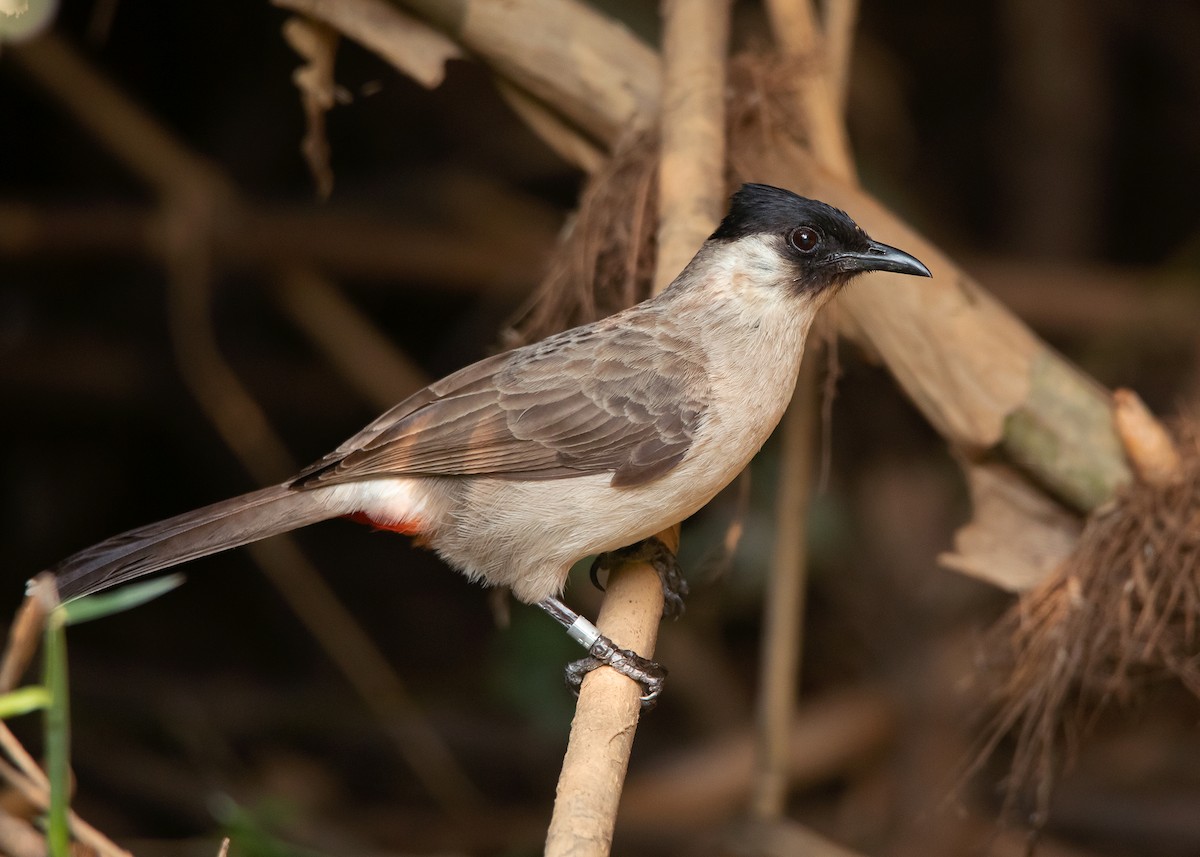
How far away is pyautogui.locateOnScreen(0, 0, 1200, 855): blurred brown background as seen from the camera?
179 inches

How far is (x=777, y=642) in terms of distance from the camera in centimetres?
317

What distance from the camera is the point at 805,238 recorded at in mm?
2648

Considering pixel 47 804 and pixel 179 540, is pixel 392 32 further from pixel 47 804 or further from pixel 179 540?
pixel 47 804

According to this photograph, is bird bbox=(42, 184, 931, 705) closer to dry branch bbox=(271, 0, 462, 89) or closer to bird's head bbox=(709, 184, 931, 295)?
bird's head bbox=(709, 184, 931, 295)

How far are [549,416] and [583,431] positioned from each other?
0.08 m

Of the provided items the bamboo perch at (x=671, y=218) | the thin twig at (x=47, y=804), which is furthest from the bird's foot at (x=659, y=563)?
the thin twig at (x=47, y=804)

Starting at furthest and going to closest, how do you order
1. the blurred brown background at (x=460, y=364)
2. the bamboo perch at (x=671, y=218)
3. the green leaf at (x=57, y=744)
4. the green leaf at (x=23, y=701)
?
the blurred brown background at (x=460, y=364) < the bamboo perch at (x=671, y=218) < the green leaf at (x=23, y=701) < the green leaf at (x=57, y=744)

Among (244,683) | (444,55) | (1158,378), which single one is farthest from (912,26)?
(244,683)

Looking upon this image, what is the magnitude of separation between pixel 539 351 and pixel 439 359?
273 cm

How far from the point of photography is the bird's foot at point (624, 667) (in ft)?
7.46

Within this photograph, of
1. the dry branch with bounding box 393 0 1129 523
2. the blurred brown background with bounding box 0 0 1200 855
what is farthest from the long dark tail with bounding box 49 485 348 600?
the blurred brown background with bounding box 0 0 1200 855

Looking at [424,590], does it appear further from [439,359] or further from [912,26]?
[912,26]

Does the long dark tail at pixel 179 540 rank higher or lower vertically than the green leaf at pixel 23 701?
higher

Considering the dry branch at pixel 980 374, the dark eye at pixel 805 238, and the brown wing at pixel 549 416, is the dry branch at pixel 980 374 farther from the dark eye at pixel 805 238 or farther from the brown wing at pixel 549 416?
the brown wing at pixel 549 416
